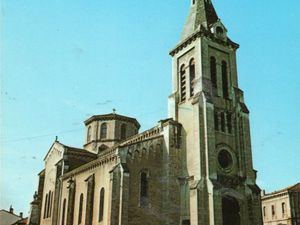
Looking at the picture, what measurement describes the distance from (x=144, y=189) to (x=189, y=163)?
4031mm

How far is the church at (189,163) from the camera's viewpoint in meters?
28.5

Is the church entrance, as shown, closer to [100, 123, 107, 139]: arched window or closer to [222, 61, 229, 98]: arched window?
[222, 61, 229, 98]: arched window

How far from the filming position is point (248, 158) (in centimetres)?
3192

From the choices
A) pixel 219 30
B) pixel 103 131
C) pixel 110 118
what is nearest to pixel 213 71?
pixel 219 30

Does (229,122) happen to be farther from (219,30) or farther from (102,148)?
(102,148)

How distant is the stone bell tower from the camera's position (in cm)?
2880

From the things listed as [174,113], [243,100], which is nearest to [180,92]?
[174,113]

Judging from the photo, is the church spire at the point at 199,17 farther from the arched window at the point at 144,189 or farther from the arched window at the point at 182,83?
the arched window at the point at 144,189

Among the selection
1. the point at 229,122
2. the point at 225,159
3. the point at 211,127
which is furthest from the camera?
the point at 229,122

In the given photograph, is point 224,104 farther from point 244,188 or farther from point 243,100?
point 244,188

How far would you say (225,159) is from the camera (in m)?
31.3

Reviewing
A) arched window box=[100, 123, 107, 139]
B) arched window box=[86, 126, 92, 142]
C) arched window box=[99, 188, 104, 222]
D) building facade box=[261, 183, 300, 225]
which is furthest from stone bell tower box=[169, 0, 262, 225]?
building facade box=[261, 183, 300, 225]

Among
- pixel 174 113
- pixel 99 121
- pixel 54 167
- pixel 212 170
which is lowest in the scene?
pixel 212 170

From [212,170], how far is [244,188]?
369 cm
